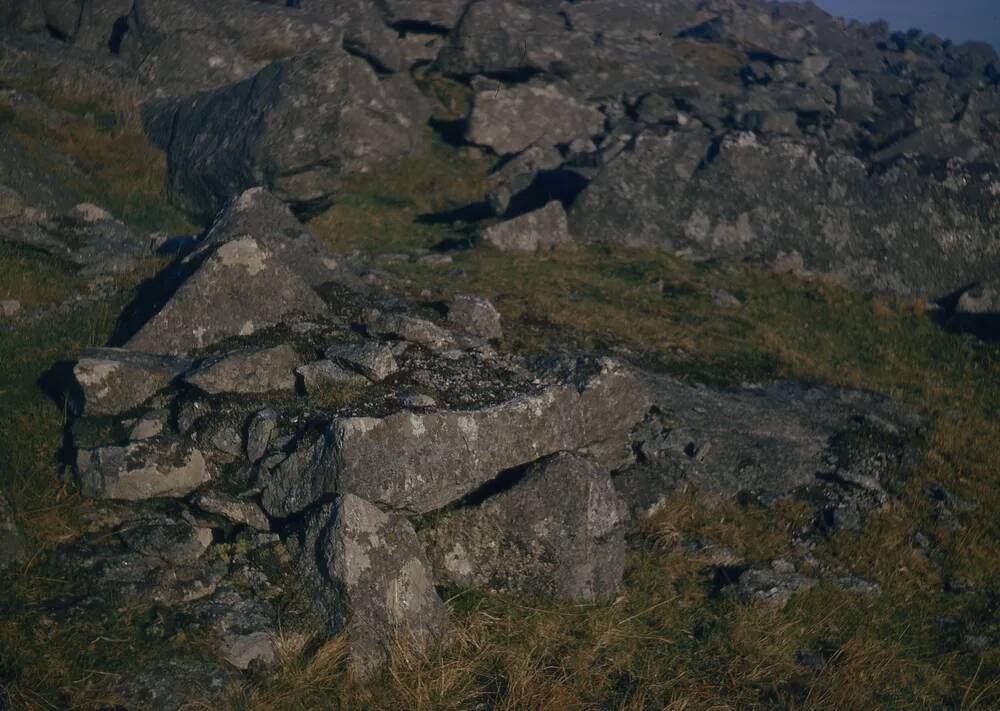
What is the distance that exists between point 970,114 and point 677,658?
118ft

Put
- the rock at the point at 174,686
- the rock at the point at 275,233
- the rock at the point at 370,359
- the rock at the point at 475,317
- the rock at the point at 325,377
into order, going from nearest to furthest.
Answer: the rock at the point at 174,686 < the rock at the point at 325,377 < the rock at the point at 370,359 < the rock at the point at 475,317 < the rock at the point at 275,233

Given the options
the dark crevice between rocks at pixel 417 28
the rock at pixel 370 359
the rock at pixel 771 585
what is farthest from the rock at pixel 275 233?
the dark crevice between rocks at pixel 417 28

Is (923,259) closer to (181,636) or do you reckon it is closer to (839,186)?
(839,186)

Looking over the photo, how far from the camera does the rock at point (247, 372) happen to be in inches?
313

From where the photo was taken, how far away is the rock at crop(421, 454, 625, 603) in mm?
7145

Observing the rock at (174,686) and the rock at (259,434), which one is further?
the rock at (259,434)

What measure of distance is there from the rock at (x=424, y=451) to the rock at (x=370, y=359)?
3.88ft

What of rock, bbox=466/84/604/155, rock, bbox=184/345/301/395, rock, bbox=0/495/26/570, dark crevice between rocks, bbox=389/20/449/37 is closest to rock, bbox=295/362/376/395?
rock, bbox=184/345/301/395

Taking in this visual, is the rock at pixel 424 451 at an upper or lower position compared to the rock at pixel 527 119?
upper

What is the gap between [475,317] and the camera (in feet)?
34.1

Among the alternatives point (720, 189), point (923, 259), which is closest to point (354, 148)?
point (720, 189)

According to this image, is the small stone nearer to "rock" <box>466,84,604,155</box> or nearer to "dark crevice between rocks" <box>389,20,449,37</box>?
"rock" <box>466,84,604,155</box>

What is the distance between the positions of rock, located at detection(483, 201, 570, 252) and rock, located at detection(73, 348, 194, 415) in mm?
9319

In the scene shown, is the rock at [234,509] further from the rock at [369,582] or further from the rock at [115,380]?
the rock at [115,380]
